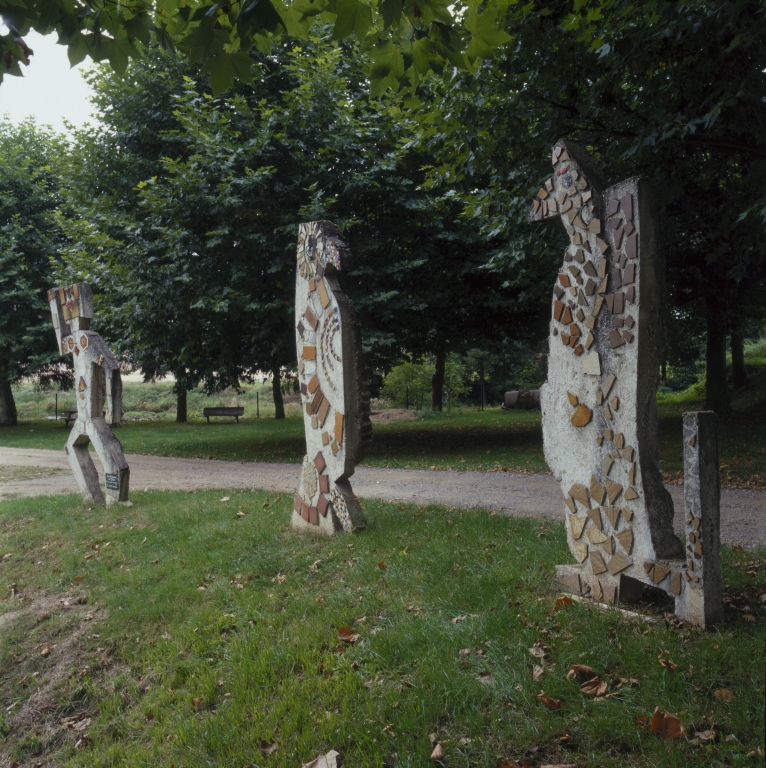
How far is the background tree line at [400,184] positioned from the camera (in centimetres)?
800

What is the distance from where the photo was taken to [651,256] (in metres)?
4.36

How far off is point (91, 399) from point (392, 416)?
16.7 m

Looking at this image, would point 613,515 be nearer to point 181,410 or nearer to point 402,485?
point 402,485

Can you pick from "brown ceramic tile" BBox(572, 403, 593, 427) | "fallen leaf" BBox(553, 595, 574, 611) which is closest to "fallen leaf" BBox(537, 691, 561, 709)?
"fallen leaf" BBox(553, 595, 574, 611)

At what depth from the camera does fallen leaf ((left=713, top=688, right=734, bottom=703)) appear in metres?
3.23

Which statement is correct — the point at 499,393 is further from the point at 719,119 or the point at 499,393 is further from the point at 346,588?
the point at 346,588

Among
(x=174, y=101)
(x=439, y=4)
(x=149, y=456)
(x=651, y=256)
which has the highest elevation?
(x=174, y=101)

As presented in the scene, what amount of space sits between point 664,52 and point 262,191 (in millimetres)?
8201

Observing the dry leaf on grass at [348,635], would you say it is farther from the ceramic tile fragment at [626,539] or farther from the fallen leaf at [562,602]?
the ceramic tile fragment at [626,539]

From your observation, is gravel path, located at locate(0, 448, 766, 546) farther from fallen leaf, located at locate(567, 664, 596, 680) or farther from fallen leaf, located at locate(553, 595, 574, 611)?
fallen leaf, located at locate(567, 664, 596, 680)

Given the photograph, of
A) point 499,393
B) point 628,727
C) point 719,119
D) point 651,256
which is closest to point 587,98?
point 719,119

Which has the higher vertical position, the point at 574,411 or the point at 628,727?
the point at 574,411

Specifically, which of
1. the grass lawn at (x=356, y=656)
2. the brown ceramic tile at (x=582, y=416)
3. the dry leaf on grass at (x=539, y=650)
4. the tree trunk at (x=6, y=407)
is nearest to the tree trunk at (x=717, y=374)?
the grass lawn at (x=356, y=656)

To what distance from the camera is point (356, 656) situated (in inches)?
171
